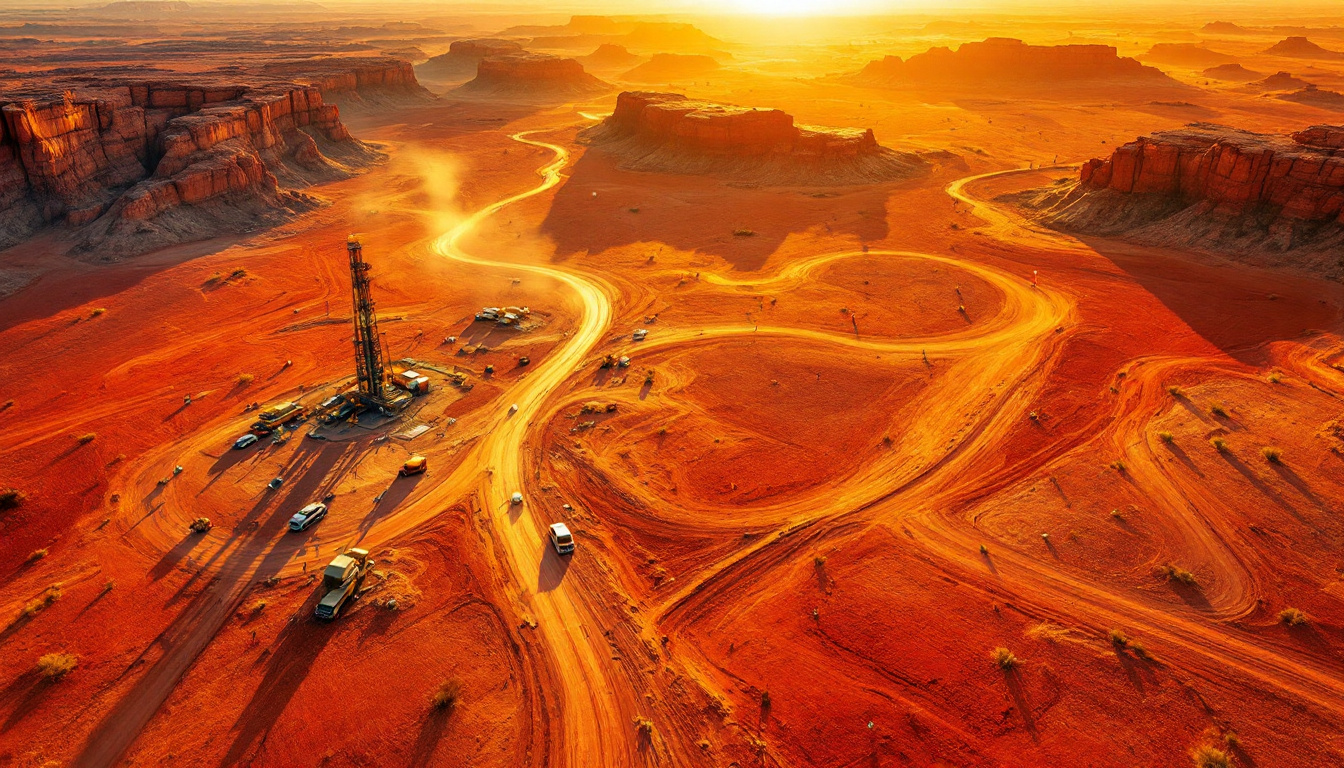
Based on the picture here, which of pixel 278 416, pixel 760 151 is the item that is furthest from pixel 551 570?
pixel 760 151

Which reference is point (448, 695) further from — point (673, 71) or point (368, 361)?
point (673, 71)

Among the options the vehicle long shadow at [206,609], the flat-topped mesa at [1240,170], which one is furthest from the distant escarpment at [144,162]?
the flat-topped mesa at [1240,170]

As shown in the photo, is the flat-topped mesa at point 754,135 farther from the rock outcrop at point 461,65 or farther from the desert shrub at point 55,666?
the rock outcrop at point 461,65

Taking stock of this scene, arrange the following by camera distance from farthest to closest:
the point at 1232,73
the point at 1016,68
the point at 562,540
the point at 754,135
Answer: the point at 1016,68, the point at 1232,73, the point at 754,135, the point at 562,540

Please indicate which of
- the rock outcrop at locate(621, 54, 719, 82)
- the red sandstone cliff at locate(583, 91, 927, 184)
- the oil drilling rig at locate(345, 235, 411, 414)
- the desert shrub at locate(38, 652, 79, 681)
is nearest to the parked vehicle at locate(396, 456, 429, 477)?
the oil drilling rig at locate(345, 235, 411, 414)

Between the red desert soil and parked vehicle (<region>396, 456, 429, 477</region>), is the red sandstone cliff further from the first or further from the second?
parked vehicle (<region>396, 456, 429, 477</region>)
